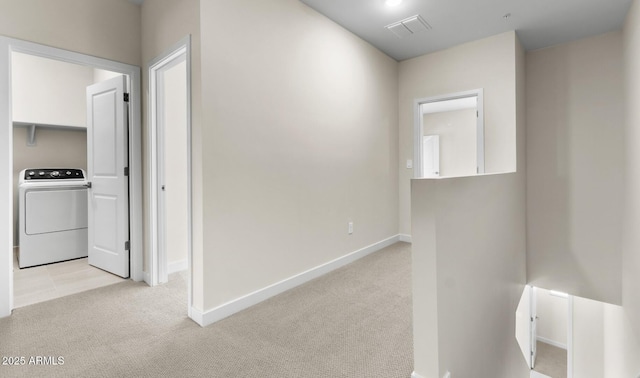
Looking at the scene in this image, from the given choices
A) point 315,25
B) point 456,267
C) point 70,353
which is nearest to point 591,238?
point 456,267

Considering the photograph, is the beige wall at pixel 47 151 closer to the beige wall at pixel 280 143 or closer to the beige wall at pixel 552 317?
the beige wall at pixel 280 143

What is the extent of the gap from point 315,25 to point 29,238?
388 cm

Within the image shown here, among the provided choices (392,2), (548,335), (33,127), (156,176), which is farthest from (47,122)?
(548,335)

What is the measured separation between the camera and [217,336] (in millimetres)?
1916

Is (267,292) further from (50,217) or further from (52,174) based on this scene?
(52,174)

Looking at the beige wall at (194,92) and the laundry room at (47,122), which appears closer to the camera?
the beige wall at (194,92)

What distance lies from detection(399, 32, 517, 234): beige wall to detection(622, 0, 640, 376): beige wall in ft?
3.17

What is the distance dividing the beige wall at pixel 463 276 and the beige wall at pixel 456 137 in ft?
14.6

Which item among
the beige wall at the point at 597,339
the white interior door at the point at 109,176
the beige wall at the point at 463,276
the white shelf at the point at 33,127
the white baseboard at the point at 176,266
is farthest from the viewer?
the white shelf at the point at 33,127

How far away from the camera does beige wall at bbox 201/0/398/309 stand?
2.14 meters

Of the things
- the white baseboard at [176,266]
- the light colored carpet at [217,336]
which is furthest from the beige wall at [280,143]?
the white baseboard at [176,266]

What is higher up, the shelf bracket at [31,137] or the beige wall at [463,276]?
the shelf bracket at [31,137]

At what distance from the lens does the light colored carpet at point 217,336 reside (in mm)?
1604

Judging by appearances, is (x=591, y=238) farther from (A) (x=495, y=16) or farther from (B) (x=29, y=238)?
(B) (x=29, y=238)
